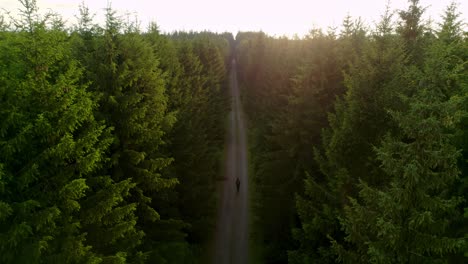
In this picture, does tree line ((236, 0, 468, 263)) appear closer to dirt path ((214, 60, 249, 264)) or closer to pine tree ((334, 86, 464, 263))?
pine tree ((334, 86, 464, 263))

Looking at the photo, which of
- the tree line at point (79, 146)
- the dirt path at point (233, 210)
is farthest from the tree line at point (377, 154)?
the tree line at point (79, 146)

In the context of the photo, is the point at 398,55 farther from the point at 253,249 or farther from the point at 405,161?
the point at 253,249

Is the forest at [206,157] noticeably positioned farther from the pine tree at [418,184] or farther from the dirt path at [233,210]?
the dirt path at [233,210]

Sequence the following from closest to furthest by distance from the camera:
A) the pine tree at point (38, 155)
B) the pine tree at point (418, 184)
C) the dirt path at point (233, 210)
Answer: the pine tree at point (418, 184) < the pine tree at point (38, 155) < the dirt path at point (233, 210)

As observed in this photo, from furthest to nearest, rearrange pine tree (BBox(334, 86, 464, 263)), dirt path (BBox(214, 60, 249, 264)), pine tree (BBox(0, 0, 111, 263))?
dirt path (BBox(214, 60, 249, 264)) < pine tree (BBox(0, 0, 111, 263)) < pine tree (BBox(334, 86, 464, 263))

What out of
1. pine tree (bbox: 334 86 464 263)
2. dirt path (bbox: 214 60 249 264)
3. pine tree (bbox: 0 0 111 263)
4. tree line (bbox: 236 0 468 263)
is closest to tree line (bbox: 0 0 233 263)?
pine tree (bbox: 0 0 111 263)

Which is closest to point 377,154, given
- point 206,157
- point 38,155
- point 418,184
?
point 418,184

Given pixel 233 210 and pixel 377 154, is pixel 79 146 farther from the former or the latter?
pixel 233 210

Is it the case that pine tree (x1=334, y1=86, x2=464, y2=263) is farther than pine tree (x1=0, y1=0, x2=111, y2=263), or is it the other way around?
pine tree (x1=0, y1=0, x2=111, y2=263)
